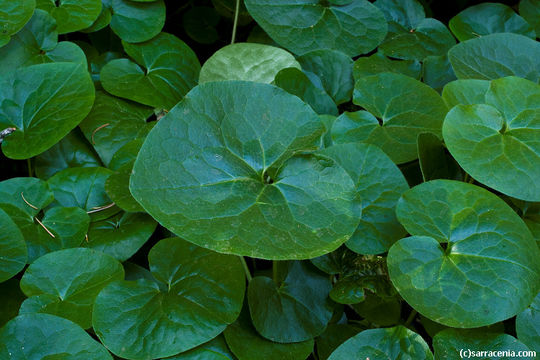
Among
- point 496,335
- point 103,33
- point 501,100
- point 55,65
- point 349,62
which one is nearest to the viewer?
point 496,335

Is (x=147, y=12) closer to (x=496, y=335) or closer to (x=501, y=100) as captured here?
(x=501, y=100)

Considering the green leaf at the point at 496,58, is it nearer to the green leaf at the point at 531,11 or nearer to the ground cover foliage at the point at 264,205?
the ground cover foliage at the point at 264,205

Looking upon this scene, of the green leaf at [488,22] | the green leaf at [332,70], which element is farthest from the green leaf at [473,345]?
the green leaf at [488,22]

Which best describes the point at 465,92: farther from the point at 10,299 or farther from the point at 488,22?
the point at 10,299

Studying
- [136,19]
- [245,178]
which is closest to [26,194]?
[245,178]

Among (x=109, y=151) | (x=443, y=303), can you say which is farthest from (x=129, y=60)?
(x=443, y=303)

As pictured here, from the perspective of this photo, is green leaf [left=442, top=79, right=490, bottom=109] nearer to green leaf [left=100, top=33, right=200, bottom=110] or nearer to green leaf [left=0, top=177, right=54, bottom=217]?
green leaf [left=100, top=33, right=200, bottom=110]
